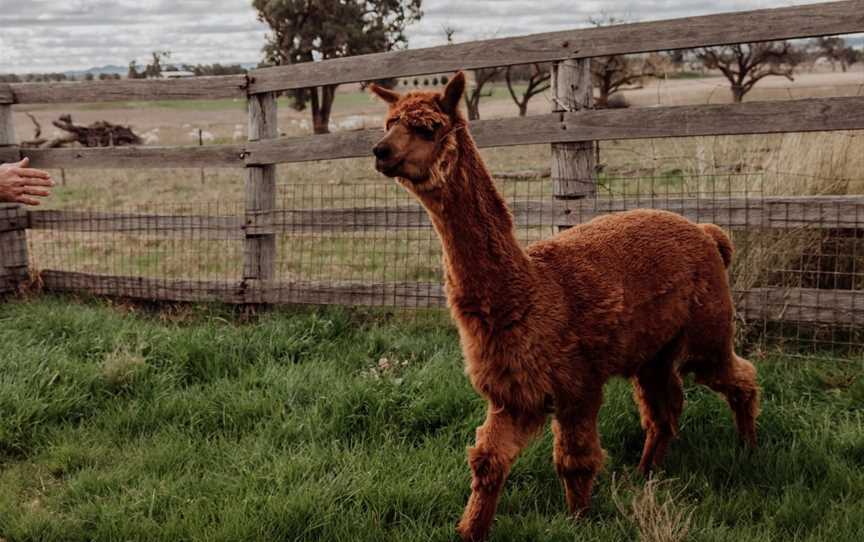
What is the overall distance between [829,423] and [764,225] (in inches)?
57.0

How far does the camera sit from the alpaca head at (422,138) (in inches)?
119

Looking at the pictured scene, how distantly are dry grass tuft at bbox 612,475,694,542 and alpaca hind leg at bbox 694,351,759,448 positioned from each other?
61 centimetres

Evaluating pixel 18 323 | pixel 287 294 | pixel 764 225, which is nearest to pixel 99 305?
pixel 18 323

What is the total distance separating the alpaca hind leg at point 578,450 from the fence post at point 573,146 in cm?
237

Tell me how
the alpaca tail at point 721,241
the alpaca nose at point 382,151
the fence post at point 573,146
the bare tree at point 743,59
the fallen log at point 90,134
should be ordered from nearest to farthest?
the alpaca nose at point 382,151, the alpaca tail at point 721,241, the fence post at point 573,146, the fallen log at point 90,134, the bare tree at point 743,59

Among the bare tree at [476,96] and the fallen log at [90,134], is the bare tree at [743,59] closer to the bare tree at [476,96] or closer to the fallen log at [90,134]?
the bare tree at [476,96]

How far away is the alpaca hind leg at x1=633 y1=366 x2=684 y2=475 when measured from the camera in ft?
13.2

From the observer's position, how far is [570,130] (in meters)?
5.45

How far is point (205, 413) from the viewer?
465 cm

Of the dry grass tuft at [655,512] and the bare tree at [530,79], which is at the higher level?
the bare tree at [530,79]

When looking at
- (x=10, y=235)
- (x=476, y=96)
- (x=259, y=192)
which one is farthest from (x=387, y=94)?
(x=476, y=96)

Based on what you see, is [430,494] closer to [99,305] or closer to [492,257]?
[492,257]

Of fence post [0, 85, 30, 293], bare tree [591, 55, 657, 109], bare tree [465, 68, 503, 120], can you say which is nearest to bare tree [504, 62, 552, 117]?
bare tree [465, 68, 503, 120]

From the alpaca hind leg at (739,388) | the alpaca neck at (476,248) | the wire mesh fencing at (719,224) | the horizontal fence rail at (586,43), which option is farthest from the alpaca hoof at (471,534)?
the horizontal fence rail at (586,43)
